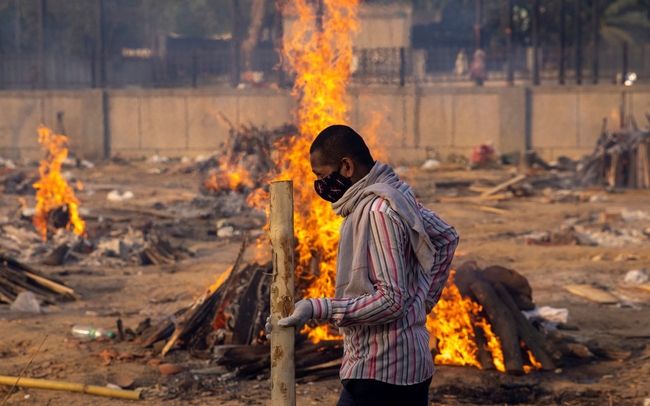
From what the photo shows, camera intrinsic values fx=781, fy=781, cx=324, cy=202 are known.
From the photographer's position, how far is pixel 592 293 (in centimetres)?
920

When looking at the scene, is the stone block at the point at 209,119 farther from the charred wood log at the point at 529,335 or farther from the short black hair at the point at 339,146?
the short black hair at the point at 339,146

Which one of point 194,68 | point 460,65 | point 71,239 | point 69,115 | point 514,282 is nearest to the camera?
point 514,282

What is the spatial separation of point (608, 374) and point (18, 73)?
27572mm

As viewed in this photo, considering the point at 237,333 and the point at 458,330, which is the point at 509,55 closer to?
the point at 458,330

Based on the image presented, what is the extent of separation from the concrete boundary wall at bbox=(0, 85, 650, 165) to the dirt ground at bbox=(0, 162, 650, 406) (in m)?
6.73

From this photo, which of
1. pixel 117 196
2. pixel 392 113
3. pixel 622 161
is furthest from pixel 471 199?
pixel 117 196

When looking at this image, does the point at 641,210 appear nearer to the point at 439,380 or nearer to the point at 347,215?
the point at 439,380

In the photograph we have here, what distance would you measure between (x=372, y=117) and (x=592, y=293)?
1540 cm

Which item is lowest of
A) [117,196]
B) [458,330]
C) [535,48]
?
[458,330]

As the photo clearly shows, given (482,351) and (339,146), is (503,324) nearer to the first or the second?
(482,351)

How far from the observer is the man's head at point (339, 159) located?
2902 millimetres

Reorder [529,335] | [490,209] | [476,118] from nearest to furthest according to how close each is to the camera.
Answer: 1. [529,335]
2. [490,209]
3. [476,118]

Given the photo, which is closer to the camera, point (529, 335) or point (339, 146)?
point (339, 146)

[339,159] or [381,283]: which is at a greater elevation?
[339,159]
